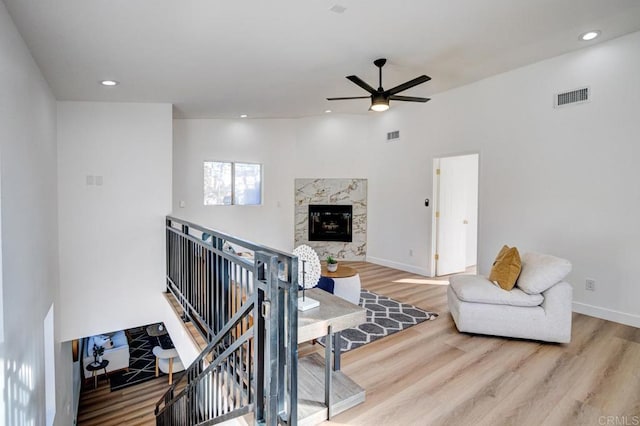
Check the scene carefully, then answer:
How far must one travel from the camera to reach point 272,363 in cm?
159

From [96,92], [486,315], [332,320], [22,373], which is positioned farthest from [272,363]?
[96,92]

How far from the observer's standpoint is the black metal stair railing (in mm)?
1581

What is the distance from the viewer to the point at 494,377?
260 centimetres

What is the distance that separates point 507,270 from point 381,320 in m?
1.48

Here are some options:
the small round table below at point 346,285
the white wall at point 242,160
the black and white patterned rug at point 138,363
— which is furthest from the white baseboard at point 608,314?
the black and white patterned rug at point 138,363

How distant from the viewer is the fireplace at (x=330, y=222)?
7.17 m

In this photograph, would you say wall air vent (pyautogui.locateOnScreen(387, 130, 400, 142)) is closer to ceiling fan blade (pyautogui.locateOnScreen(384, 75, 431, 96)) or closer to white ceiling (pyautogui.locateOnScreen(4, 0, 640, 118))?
white ceiling (pyautogui.locateOnScreen(4, 0, 640, 118))

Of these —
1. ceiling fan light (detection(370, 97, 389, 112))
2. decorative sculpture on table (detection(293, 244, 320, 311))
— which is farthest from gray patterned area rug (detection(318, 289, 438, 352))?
ceiling fan light (detection(370, 97, 389, 112))

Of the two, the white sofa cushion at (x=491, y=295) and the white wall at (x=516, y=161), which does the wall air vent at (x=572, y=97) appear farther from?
the white sofa cushion at (x=491, y=295)

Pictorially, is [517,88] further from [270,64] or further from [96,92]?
[96,92]

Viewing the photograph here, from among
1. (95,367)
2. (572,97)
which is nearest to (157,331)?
(95,367)

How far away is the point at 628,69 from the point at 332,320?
4.22m

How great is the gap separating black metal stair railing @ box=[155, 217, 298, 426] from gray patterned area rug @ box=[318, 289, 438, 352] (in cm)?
121

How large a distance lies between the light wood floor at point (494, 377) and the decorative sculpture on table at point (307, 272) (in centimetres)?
80
